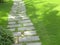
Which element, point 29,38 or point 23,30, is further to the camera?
point 23,30

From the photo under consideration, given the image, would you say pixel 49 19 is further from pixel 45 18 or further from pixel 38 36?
pixel 38 36

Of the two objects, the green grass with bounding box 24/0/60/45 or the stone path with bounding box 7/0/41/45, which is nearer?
the stone path with bounding box 7/0/41/45

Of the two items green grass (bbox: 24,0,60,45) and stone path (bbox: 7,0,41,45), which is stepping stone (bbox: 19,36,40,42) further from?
green grass (bbox: 24,0,60,45)

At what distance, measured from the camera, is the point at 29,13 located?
9.23 metres

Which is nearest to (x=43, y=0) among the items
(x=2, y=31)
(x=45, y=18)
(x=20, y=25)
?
(x=45, y=18)

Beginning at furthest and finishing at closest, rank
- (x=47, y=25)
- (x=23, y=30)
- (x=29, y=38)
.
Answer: (x=47, y=25) → (x=23, y=30) → (x=29, y=38)

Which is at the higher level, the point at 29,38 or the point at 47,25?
the point at 47,25

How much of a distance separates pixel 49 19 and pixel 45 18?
233 millimetres

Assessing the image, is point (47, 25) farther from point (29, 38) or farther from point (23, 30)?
point (29, 38)

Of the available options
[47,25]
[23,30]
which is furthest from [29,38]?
[47,25]

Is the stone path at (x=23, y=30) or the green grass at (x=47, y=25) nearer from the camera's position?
the stone path at (x=23, y=30)

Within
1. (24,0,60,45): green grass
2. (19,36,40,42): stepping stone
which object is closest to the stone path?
(19,36,40,42): stepping stone

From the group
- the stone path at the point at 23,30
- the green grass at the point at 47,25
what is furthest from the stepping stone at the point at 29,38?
the green grass at the point at 47,25

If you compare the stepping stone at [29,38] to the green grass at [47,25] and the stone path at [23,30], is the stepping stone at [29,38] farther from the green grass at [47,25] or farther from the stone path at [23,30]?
the green grass at [47,25]
